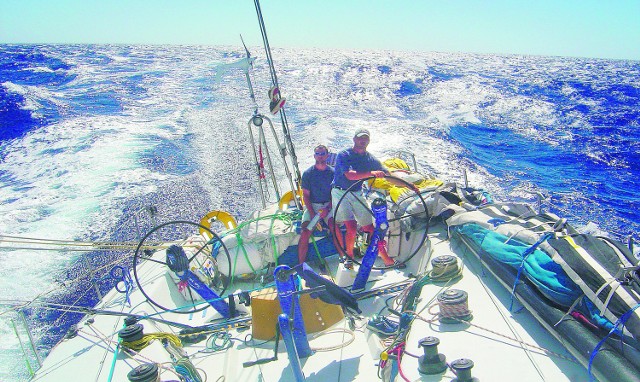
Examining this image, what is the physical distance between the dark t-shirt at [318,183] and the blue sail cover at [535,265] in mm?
1282

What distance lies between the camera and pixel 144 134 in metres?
11.3

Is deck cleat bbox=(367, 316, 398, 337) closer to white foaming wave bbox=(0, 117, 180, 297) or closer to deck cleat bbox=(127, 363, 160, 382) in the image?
deck cleat bbox=(127, 363, 160, 382)

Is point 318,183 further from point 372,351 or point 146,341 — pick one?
point 146,341

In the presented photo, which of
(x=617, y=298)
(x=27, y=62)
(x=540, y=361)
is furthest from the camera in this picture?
(x=27, y=62)

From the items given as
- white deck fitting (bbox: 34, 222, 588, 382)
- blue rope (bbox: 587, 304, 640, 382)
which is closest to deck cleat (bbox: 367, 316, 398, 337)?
white deck fitting (bbox: 34, 222, 588, 382)

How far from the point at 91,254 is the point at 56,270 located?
48 centimetres

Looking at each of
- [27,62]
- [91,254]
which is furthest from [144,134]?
[27,62]

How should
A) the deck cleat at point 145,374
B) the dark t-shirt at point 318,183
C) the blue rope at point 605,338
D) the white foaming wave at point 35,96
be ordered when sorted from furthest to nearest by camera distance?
1. the white foaming wave at point 35,96
2. the dark t-shirt at point 318,183
3. the deck cleat at point 145,374
4. the blue rope at point 605,338

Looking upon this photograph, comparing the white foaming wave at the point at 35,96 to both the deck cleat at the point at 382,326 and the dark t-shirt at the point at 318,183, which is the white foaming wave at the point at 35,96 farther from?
the deck cleat at the point at 382,326

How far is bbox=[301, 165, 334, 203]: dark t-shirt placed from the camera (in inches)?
144

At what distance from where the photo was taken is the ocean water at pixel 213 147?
21.4 feet

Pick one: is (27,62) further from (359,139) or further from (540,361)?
(540,361)

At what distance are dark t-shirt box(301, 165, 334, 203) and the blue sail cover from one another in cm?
128

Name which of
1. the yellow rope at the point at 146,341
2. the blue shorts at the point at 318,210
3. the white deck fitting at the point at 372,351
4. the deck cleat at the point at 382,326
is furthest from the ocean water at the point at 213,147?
the deck cleat at the point at 382,326
